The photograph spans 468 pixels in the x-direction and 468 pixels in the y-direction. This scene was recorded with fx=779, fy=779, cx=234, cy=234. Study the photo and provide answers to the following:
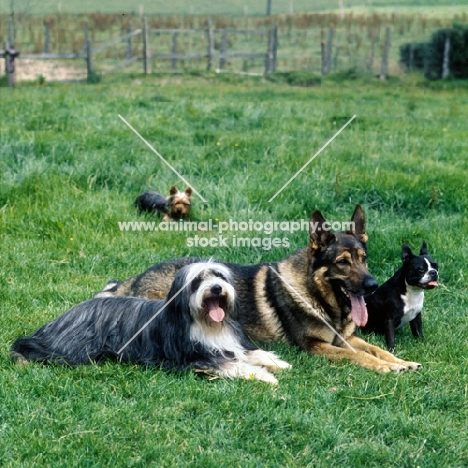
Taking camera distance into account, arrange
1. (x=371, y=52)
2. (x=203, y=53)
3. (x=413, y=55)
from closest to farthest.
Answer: (x=413, y=55) → (x=371, y=52) → (x=203, y=53)

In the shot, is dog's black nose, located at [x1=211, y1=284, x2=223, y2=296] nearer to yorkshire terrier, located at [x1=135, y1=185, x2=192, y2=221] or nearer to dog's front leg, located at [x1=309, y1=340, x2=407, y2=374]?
dog's front leg, located at [x1=309, y1=340, x2=407, y2=374]

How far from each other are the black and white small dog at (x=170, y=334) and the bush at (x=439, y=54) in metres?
20.2

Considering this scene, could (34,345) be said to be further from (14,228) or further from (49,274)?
(14,228)

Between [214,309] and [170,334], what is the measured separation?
42 centimetres

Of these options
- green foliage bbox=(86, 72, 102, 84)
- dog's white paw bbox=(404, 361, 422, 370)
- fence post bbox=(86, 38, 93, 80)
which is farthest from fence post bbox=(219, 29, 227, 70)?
dog's white paw bbox=(404, 361, 422, 370)

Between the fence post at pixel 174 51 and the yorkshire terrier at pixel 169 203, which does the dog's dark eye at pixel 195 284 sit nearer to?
the yorkshire terrier at pixel 169 203

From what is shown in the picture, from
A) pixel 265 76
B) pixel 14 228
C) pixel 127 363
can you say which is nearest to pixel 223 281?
pixel 127 363

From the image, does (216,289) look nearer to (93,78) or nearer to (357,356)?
(357,356)

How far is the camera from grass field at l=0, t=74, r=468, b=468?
4.54 meters

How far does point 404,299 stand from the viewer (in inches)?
255

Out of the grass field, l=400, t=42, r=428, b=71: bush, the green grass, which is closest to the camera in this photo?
the grass field

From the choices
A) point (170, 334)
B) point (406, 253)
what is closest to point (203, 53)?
point (406, 253)

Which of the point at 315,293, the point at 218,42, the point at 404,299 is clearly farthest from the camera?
the point at 218,42

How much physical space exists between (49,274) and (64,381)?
2.62m
